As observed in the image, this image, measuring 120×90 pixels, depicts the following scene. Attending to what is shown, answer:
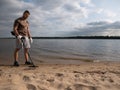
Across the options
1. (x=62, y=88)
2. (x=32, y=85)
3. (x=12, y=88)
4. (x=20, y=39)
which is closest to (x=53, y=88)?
(x=62, y=88)

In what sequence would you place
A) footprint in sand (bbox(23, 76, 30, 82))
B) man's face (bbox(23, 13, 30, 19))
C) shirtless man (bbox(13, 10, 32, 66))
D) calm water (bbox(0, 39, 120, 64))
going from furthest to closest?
1. calm water (bbox(0, 39, 120, 64))
2. man's face (bbox(23, 13, 30, 19))
3. shirtless man (bbox(13, 10, 32, 66))
4. footprint in sand (bbox(23, 76, 30, 82))

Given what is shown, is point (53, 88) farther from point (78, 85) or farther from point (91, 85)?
point (91, 85)

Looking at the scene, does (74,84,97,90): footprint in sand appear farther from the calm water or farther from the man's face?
the calm water

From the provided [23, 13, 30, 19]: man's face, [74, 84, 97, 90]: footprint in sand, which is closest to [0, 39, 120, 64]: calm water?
[23, 13, 30, 19]: man's face

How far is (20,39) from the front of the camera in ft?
23.9

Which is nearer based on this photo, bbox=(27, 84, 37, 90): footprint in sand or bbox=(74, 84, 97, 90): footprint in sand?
bbox=(27, 84, 37, 90): footprint in sand

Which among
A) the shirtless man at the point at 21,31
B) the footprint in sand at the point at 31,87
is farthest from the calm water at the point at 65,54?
the footprint in sand at the point at 31,87

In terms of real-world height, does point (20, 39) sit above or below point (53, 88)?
above

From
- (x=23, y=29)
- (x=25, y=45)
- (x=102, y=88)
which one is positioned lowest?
(x=102, y=88)

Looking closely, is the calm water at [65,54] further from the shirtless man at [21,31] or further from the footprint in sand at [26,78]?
the footprint in sand at [26,78]

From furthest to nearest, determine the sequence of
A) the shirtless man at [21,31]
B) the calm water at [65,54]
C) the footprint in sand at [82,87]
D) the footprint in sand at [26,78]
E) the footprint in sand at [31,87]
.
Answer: the calm water at [65,54] → the shirtless man at [21,31] → the footprint in sand at [26,78] → the footprint in sand at [82,87] → the footprint in sand at [31,87]

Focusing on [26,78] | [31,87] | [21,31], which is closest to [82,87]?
[31,87]

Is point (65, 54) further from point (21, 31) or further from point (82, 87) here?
point (82, 87)

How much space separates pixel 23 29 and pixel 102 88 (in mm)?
4461
